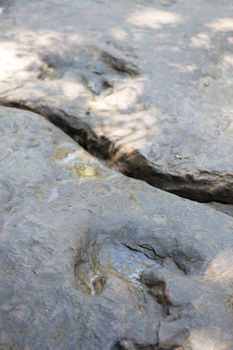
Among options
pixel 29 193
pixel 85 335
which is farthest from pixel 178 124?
pixel 85 335

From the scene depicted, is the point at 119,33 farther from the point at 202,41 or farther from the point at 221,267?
the point at 221,267

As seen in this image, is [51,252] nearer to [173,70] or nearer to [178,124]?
[178,124]

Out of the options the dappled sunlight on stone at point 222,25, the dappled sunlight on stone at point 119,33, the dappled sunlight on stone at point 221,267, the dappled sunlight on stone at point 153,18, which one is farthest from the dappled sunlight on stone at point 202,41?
the dappled sunlight on stone at point 221,267

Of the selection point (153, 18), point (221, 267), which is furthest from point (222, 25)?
point (221, 267)

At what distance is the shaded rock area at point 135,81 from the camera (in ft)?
8.30

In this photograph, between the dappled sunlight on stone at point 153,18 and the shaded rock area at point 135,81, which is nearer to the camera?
the shaded rock area at point 135,81

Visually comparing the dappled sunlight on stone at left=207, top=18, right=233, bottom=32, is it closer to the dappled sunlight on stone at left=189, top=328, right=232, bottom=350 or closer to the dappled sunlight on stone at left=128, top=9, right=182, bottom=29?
the dappled sunlight on stone at left=128, top=9, right=182, bottom=29

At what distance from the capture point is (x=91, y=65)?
3098mm

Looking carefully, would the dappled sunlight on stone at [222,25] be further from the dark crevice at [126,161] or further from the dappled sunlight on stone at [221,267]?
the dappled sunlight on stone at [221,267]

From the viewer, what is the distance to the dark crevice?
8.11ft

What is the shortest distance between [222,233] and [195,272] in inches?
9.6

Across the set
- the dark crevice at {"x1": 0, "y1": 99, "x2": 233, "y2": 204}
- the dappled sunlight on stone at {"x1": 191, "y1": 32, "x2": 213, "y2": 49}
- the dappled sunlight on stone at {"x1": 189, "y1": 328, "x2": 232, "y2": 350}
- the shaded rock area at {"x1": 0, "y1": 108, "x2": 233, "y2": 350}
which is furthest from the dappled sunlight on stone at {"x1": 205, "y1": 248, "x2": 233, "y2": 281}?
the dappled sunlight on stone at {"x1": 191, "y1": 32, "x2": 213, "y2": 49}

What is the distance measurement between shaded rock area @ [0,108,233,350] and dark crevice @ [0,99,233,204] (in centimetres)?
20

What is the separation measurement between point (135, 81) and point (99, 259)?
4.52 feet
